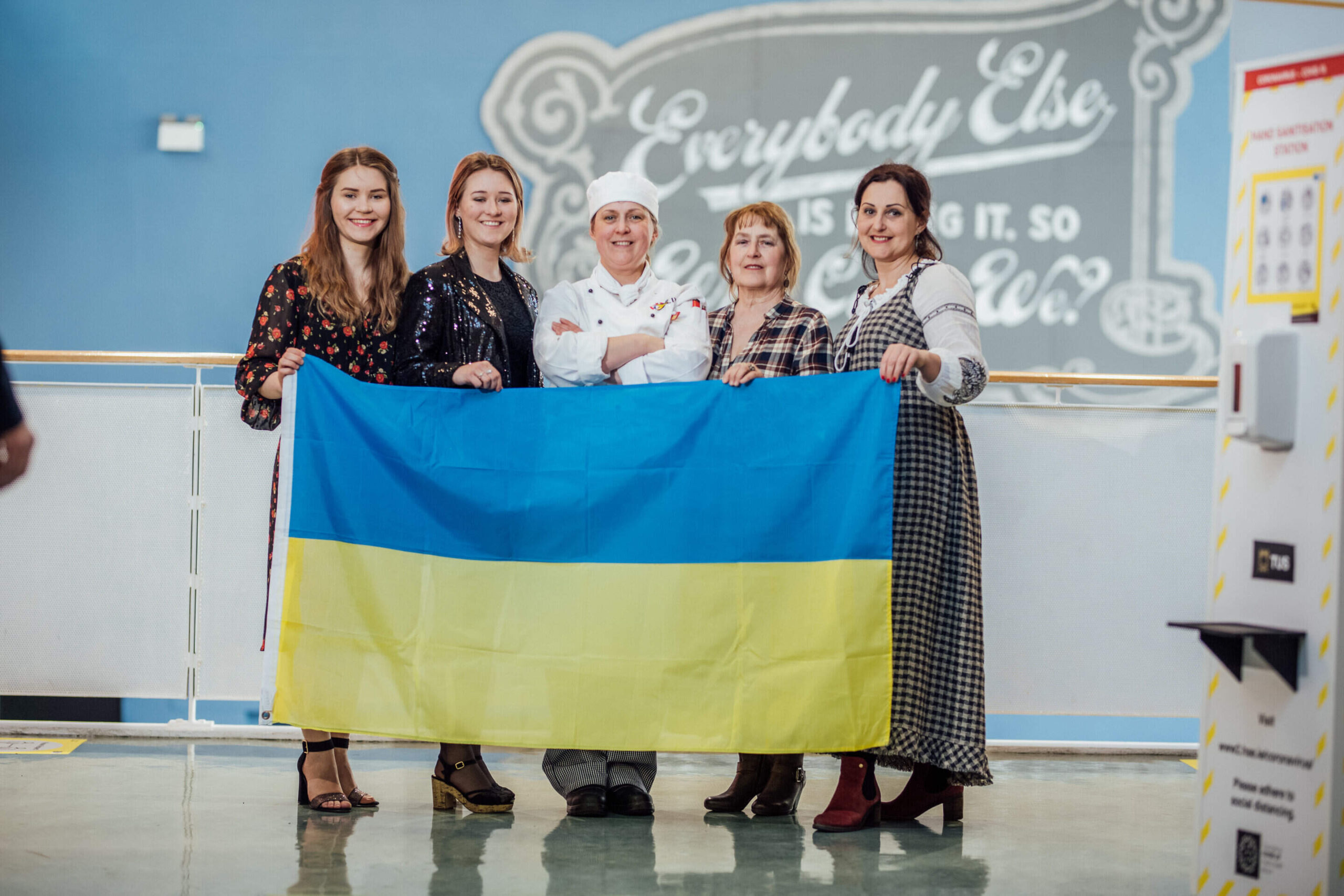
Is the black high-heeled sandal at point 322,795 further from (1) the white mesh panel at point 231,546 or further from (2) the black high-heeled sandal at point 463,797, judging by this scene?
(1) the white mesh panel at point 231,546

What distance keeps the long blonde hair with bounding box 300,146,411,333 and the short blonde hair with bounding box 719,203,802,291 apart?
2.75 ft

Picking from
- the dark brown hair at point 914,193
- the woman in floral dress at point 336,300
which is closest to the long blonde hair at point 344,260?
the woman in floral dress at point 336,300

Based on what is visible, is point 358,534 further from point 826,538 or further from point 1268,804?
point 1268,804

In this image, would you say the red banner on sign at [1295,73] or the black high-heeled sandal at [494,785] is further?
the black high-heeled sandal at [494,785]

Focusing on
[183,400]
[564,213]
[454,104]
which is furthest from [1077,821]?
[454,104]

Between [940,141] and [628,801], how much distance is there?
462 centimetres

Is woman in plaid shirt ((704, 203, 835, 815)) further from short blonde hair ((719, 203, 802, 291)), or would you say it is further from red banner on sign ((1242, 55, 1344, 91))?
red banner on sign ((1242, 55, 1344, 91))

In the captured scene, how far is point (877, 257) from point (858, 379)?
374 millimetres

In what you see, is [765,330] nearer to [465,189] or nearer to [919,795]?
[465,189]

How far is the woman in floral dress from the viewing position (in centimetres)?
298

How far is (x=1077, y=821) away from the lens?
10.3 ft

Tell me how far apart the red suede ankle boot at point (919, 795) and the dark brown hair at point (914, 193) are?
4.22 feet

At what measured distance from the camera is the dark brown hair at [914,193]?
2.94 m

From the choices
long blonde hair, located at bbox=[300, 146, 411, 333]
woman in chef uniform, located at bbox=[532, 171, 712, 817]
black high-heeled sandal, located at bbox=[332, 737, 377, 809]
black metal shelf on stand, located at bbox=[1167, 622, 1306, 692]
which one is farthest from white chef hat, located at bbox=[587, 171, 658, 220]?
black metal shelf on stand, located at bbox=[1167, 622, 1306, 692]
